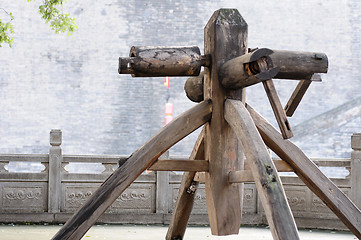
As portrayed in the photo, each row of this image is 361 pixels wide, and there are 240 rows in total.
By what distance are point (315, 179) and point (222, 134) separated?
2.38ft

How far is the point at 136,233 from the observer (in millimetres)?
7254

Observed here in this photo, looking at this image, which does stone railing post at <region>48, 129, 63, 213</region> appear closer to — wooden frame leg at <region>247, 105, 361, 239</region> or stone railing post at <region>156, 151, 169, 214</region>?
stone railing post at <region>156, 151, 169, 214</region>

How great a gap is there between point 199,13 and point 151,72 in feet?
32.1

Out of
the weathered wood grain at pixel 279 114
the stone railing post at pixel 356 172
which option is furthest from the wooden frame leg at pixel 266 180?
the stone railing post at pixel 356 172

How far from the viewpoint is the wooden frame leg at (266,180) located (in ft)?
11.1

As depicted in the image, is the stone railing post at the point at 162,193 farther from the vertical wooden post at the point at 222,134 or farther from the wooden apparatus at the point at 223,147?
the vertical wooden post at the point at 222,134

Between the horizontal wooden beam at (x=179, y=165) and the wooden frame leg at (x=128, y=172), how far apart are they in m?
0.16

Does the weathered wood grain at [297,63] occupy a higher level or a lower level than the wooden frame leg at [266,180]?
higher

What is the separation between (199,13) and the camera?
13562mm

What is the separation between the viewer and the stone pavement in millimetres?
6840

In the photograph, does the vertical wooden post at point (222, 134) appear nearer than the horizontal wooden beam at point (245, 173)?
No

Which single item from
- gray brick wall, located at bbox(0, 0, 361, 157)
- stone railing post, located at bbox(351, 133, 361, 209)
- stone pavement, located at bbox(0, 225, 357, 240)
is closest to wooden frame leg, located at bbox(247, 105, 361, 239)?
stone pavement, located at bbox(0, 225, 357, 240)

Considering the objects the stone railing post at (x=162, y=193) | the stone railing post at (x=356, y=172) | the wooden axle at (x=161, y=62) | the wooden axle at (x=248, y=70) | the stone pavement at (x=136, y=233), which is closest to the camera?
the wooden axle at (x=248, y=70)

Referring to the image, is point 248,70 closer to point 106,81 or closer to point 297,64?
point 297,64
